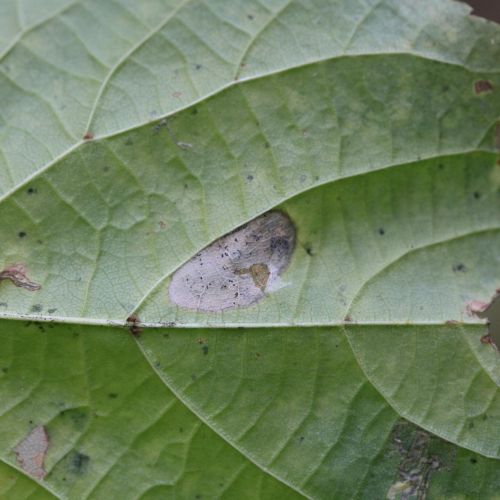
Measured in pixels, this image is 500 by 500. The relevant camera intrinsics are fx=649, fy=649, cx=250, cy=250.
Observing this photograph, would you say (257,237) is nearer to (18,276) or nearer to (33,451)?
(18,276)

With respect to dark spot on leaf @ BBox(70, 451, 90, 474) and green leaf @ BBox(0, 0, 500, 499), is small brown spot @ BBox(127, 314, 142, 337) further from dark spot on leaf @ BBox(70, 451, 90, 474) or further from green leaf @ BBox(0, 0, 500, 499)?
dark spot on leaf @ BBox(70, 451, 90, 474)

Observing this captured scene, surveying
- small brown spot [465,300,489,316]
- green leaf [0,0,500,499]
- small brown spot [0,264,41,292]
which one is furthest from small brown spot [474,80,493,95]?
small brown spot [0,264,41,292]

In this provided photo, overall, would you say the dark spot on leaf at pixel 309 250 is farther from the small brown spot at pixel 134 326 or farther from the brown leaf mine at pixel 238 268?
the small brown spot at pixel 134 326

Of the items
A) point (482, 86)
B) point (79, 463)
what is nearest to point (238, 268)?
point (79, 463)

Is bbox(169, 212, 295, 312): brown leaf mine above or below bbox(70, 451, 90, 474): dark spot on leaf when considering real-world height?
above

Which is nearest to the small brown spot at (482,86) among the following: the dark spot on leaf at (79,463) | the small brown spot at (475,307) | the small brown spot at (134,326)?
the small brown spot at (475,307)

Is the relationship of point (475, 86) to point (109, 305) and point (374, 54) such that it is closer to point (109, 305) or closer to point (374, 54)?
point (374, 54)
